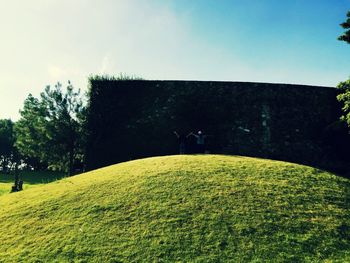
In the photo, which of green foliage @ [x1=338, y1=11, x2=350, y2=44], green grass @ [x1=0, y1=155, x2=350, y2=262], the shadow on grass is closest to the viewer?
green grass @ [x1=0, y1=155, x2=350, y2=262]

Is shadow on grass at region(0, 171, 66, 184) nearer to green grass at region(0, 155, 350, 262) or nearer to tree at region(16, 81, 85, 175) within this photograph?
tree at region(16, 81, 85, 175)

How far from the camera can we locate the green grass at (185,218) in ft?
28.2

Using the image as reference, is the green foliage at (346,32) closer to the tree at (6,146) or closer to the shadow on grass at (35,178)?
the shadow on grass at (35,178)

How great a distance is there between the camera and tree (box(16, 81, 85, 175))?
112 feet

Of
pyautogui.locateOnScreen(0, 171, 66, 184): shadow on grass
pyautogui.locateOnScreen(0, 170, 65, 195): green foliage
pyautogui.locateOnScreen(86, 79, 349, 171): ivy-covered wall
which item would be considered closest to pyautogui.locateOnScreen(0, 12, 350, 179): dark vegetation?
pyautogui.locateOnScreen(86, 79, 349, 171): ivy-covered wall

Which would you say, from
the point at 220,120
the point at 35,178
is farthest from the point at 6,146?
the point at 220,120

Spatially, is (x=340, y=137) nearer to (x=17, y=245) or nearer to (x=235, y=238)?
(x=235, y=238)

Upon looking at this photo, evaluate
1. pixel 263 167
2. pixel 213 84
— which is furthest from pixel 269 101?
pixel 263 167

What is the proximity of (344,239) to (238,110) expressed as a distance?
16946 mm

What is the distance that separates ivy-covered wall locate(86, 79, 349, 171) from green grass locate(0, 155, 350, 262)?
952cm

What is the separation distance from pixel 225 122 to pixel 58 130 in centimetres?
1996

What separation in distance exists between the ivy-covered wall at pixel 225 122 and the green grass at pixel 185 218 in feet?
31.2

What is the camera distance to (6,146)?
69188 millimetres

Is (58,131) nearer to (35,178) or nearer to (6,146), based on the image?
(35,178)
